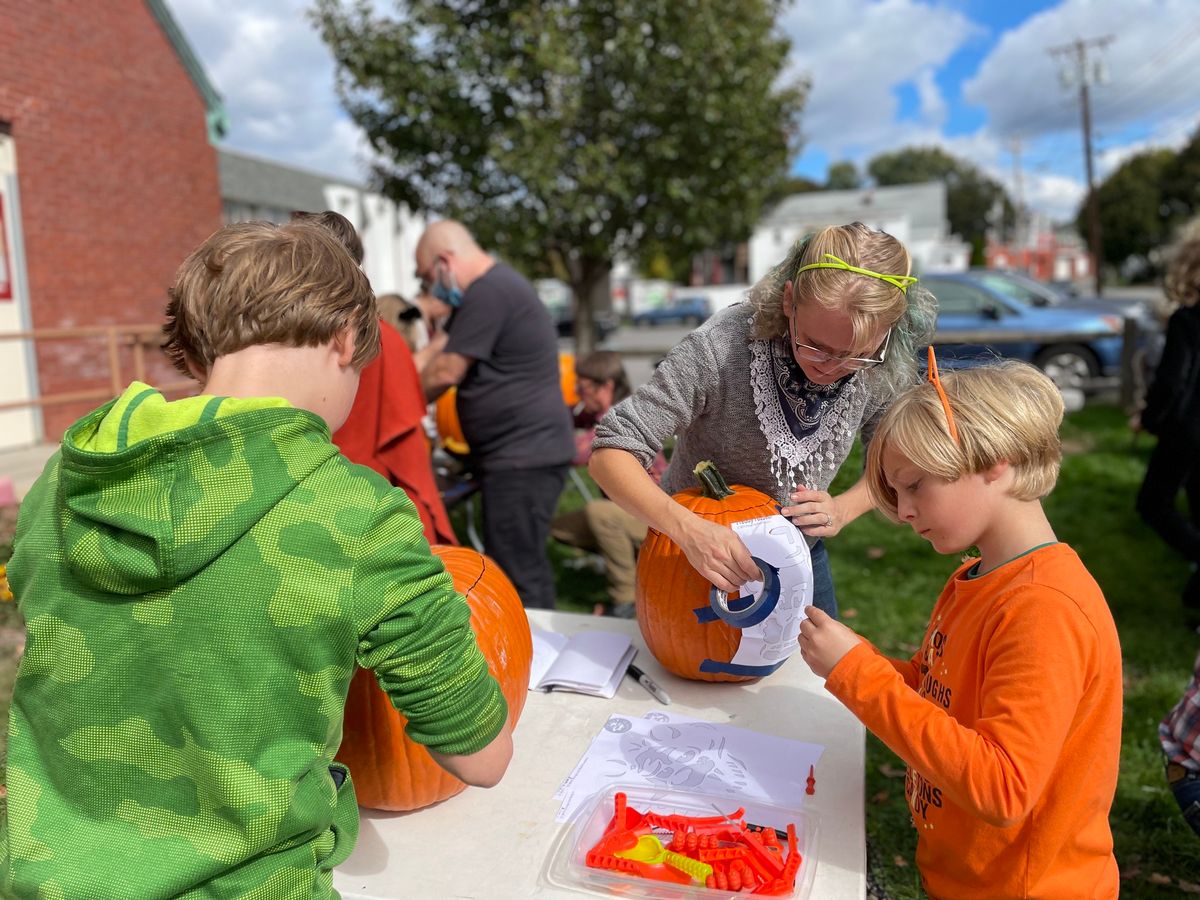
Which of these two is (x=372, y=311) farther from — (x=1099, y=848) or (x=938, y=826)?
(x=1099, y=848)

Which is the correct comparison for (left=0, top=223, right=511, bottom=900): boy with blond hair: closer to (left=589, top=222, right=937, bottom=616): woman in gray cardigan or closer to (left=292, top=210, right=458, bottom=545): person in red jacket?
(left=589, top=222, right=937, bottom=616): woman in gray cardigan

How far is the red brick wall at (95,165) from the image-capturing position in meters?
8.55

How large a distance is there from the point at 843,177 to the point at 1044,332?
87584mm

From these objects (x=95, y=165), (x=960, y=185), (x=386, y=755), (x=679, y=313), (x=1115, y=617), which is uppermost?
(x=960, y=185)

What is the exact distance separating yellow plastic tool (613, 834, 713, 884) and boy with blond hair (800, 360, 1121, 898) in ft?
1.09

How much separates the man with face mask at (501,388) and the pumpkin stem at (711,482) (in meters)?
1.56

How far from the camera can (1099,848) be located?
1.33m

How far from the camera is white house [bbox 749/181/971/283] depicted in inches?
2034

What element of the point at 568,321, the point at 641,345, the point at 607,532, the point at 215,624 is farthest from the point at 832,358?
the point at 568,321

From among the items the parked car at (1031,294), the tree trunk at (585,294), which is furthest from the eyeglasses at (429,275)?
the parked car at (1031,294)

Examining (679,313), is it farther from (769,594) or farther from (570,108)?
(769,594)

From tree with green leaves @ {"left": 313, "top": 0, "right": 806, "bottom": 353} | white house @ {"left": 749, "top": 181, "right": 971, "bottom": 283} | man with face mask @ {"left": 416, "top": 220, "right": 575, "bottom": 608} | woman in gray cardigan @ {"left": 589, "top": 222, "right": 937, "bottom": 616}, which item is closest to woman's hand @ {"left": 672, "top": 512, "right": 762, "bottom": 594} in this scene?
woman in gray cardigan @ {"left": 589, "top": 222, "right": 937, "bottom": 616}

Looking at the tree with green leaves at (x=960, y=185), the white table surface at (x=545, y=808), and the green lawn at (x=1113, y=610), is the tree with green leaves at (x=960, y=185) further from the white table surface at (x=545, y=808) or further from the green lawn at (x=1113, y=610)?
the white table surface at (x=545, y=808)

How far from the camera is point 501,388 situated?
3.54m
